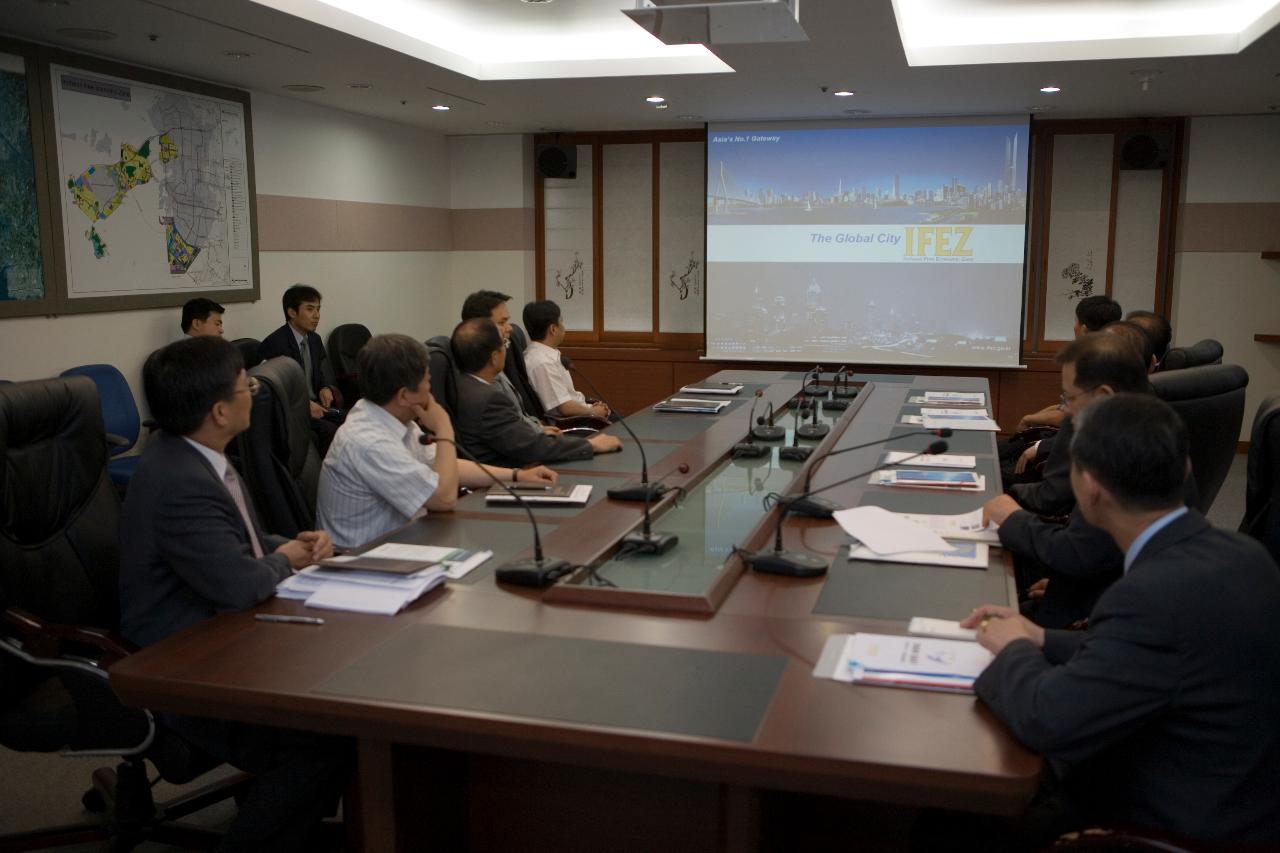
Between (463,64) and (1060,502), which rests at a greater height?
(463,64)

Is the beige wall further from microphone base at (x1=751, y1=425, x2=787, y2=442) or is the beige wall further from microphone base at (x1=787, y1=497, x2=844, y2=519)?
microphone base at (x1=787, y1=497, x2=844, y2=519)

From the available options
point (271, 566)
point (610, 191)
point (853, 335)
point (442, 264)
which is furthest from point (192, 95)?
point (853, 335)

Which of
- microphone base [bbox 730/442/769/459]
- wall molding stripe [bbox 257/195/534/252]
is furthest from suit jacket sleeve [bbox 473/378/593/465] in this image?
wall molding stripe [bbox 257/195/534/252]

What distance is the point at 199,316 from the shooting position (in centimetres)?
560

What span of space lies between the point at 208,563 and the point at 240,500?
377mm

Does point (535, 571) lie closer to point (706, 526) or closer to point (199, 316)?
point (706, 526)

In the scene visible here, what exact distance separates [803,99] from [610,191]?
2240mm

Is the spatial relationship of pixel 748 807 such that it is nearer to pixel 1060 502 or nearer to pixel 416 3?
pixel 1060 502

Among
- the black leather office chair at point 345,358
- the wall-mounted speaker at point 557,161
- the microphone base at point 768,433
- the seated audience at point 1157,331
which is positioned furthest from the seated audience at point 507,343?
the wall-mounted speaker at point 557,161

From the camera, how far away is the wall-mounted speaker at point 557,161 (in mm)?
8609

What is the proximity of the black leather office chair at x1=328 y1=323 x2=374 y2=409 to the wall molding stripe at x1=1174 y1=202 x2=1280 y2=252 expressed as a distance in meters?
5.99

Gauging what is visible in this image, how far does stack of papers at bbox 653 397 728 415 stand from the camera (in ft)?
16.5

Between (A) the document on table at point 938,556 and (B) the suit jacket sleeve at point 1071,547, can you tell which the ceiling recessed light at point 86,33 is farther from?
(B) the suit jacket sleeve at point 1071,547

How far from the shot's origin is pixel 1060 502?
2.91m
